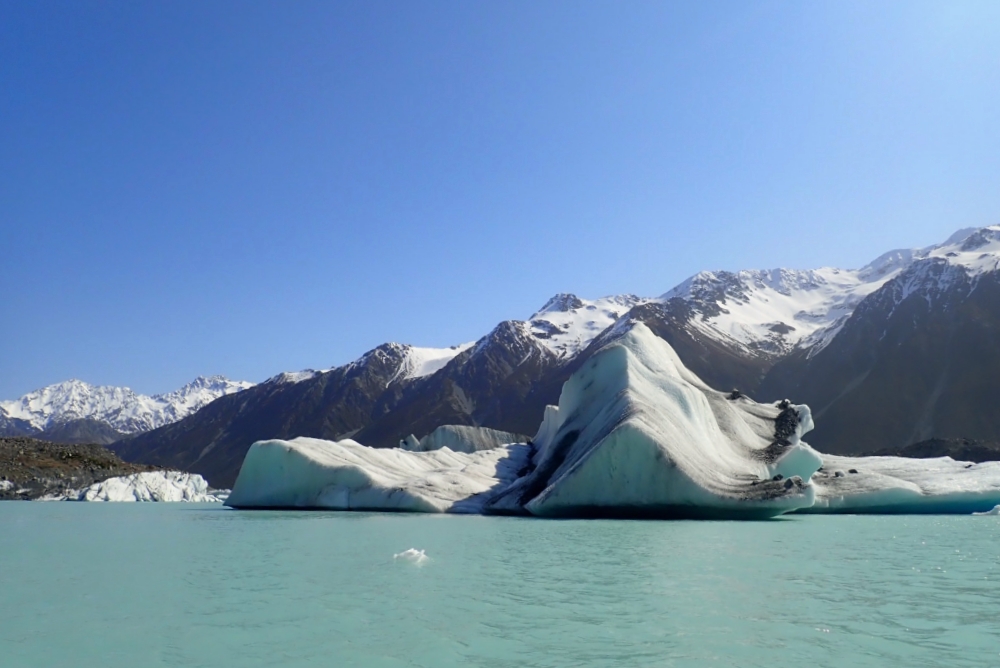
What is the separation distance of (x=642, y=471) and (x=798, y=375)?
415ft

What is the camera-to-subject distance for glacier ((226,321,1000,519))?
80.3 feet

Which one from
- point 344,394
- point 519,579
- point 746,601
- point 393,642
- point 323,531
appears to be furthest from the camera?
point 344,394

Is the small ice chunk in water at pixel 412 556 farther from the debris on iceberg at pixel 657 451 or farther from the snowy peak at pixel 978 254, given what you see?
the snowy peak at pixel 978 254

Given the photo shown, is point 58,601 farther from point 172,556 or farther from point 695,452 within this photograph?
point 695,452

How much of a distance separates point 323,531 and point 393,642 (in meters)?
13.9

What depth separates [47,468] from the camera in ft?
202

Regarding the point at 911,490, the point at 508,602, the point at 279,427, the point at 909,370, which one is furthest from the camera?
the point at 279,427

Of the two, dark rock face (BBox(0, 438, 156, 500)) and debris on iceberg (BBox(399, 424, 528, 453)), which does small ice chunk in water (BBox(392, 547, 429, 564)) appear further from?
dark rock face (BBox(0, 438, 156, 500))

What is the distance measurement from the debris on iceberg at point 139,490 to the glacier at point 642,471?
86.5 ft

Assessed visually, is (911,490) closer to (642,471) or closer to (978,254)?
(642,471)

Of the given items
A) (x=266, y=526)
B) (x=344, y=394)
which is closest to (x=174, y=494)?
(x=266, y=526)

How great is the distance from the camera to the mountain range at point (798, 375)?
114188mm

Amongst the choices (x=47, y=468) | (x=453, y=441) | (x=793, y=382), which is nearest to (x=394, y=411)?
(x=793, y=382)

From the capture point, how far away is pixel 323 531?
826 inches
